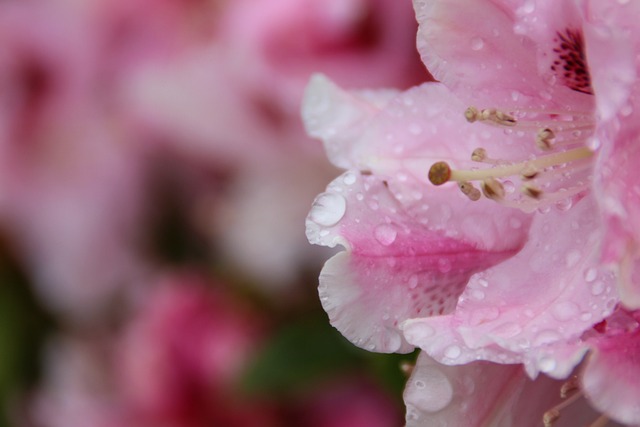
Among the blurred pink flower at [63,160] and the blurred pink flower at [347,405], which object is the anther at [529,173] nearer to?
the blurred pink flower at [347,405]

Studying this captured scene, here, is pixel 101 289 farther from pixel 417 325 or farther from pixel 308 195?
pixel 417 325

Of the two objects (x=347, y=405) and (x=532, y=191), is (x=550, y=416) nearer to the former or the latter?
(x=532, y=191)

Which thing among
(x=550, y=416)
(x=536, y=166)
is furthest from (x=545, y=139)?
(x=550, y=416)

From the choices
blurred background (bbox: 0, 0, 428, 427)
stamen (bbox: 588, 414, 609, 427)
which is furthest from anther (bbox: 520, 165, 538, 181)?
blurred background (bbox: 0, 0, 428, 427)

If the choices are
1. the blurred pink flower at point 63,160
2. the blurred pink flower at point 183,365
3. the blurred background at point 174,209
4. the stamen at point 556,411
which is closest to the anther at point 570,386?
the stamen at point 556,411

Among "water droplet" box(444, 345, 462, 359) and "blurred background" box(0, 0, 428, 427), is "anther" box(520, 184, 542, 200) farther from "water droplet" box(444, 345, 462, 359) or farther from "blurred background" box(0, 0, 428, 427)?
"blurred background" box(0, 0, 428, 427)

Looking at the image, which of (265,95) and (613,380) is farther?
(265,95)
